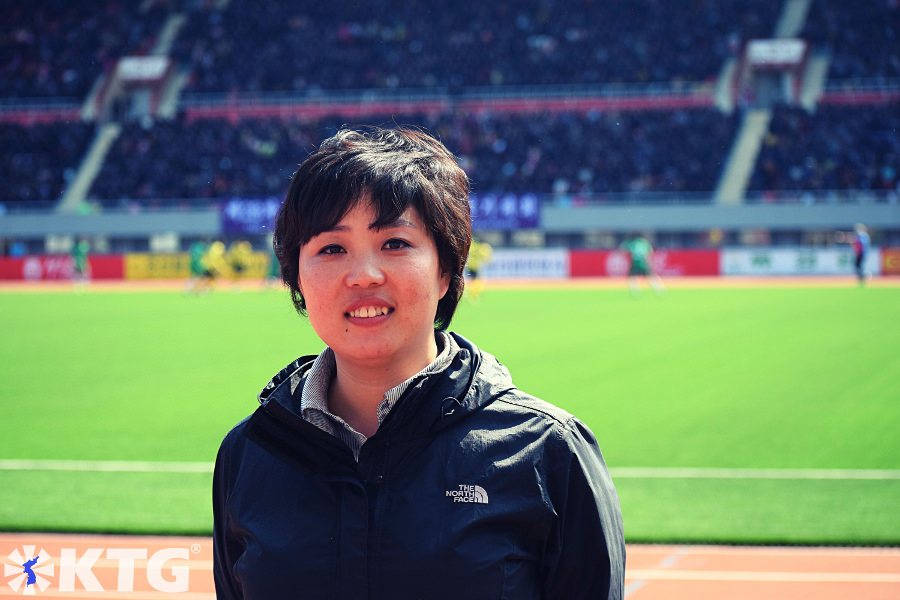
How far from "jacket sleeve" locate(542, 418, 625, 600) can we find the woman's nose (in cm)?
48

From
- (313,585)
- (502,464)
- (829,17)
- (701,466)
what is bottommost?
(701,466)

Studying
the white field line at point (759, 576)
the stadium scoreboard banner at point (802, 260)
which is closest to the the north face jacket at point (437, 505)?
the white field line at point (759, 576)

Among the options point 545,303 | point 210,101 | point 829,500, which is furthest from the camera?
point 210,101

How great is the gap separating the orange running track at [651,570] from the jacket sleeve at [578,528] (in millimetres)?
2637

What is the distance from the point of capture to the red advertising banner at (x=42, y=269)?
37562 millimetres

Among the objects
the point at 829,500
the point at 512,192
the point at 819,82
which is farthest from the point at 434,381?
the point at 819,82

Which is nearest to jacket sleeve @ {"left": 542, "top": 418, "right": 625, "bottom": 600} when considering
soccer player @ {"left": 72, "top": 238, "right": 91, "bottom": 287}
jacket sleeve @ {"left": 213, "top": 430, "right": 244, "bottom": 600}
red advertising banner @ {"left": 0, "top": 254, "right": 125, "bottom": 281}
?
jacket sleeve @ {"left": 213, "top": 430, "right": 244, "bottom": 600}

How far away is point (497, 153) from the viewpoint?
42.4 meters

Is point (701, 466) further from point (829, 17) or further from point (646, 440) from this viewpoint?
point (829, 17)

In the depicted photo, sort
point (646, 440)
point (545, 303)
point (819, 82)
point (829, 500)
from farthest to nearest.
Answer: point (819, 82) < point (545, 303) < point (646, 440) < point (829, 500)

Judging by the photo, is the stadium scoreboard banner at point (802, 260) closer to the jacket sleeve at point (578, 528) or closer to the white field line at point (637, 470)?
the white field line at point (637, 470)

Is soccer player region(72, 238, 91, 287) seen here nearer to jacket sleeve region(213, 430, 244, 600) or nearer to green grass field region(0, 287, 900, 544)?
green grass field region(0, 287, 900, 544)

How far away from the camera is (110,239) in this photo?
1604 inches

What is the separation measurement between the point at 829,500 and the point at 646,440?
199 centimetres
